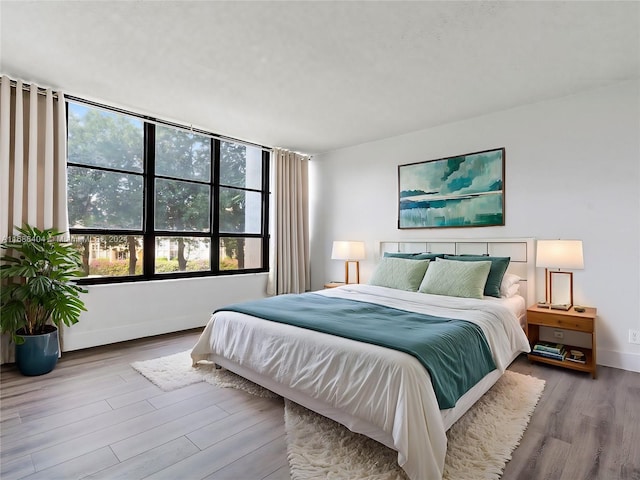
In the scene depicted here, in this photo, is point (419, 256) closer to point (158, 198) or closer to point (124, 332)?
point (158, 198)

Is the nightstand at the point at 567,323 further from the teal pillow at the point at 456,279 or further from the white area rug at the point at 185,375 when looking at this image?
the white area rug at the point at 185,375

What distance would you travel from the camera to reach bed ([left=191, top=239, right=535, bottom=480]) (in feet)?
5.20

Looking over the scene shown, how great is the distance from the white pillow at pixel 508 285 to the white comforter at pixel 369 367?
45 centimetres

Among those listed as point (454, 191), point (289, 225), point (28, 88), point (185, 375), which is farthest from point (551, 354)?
point (28, 88)

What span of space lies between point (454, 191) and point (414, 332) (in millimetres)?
2480

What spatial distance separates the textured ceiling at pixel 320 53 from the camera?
2.10 m

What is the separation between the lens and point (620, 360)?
2.98 m

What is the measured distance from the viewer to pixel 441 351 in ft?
6.06

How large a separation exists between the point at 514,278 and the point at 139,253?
4111mm

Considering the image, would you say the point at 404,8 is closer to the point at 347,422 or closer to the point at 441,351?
the point at 441,351

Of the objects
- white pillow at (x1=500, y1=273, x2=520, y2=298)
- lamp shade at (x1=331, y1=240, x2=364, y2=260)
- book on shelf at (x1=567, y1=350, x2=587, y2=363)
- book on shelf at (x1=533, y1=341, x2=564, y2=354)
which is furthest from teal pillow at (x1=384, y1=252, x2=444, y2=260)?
book on shelf at (x1=567, y1=350, x2=587, y2=363)

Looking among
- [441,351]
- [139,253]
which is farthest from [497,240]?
[139,253]

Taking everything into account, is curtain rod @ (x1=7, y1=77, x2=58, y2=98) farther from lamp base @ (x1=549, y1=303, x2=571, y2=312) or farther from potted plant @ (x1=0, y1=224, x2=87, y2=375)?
lamp base @ (x1=549, y1=303, x2=571, y2=312)

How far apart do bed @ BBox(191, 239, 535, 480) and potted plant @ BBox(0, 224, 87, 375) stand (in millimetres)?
1226
